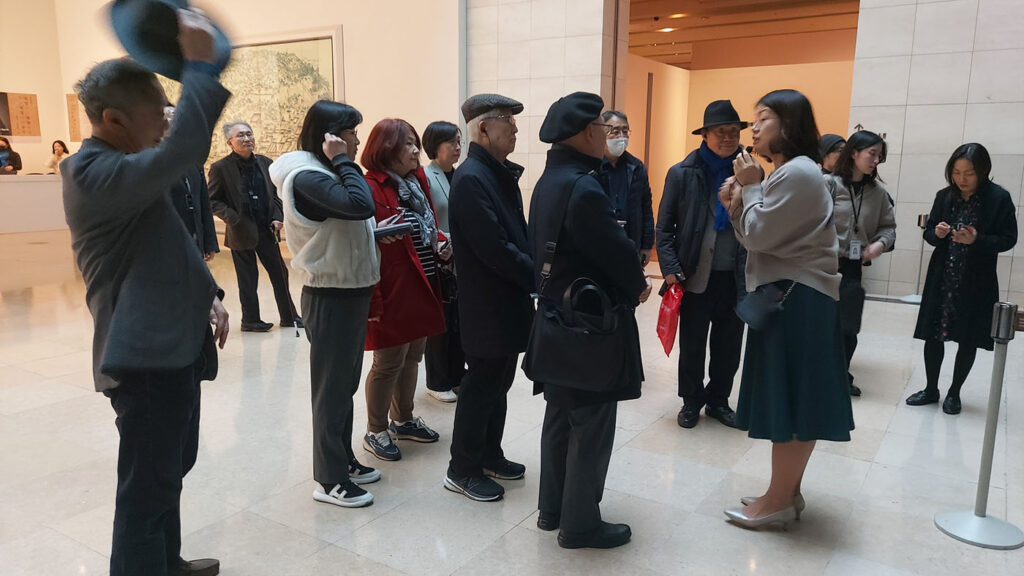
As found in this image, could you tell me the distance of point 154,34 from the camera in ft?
5.46

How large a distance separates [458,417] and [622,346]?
95 centimetres

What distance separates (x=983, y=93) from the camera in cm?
674

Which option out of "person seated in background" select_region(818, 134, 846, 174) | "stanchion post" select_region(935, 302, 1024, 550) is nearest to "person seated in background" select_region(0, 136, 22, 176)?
"person seated in background" select_region(818, 134, 846, 174)

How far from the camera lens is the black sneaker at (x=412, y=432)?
12.3 ft

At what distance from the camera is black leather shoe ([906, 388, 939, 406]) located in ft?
14.2

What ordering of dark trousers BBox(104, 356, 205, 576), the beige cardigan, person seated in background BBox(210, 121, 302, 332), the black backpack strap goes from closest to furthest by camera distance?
dark trousers BBox(104, 356, 205, 576), the black backpack strap, the beige cardigan, person seated in background BBox(210, 121, 302, 332)

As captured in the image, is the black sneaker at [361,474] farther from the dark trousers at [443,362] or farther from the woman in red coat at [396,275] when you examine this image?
the dark trousers at [443,362]

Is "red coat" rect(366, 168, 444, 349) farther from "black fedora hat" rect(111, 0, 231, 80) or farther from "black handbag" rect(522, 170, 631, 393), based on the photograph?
"black fedora hat" rect(111, 0, 231, 80)

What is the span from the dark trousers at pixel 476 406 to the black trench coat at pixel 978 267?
9.18 ft

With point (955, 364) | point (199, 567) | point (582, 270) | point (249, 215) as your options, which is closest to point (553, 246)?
point (582, 270)

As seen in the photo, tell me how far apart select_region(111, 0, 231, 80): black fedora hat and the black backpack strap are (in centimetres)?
114

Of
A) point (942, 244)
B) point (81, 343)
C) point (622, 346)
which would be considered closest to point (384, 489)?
point (622, 346)

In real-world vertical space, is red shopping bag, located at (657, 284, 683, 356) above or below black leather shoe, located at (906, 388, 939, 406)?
above

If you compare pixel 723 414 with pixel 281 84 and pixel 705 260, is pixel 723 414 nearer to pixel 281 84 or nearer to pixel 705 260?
pixel 705 260
